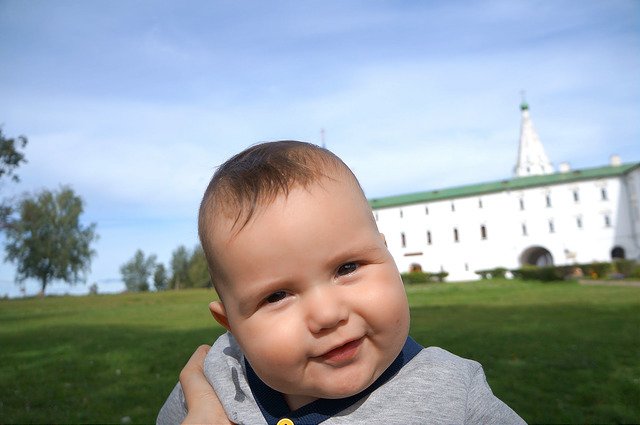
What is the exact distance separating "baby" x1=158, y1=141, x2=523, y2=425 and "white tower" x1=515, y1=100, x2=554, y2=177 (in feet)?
304

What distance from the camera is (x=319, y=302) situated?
4.56 ft

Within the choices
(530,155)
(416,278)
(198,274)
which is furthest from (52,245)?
(530,155)

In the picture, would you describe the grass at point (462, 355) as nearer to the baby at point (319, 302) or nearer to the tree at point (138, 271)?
the baby at point (319, 302)

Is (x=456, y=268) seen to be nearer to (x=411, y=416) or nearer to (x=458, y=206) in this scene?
(x=458, y=206)

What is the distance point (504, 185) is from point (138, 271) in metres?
64.7

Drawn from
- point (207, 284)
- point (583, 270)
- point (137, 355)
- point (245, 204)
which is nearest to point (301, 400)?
point (245, 204)

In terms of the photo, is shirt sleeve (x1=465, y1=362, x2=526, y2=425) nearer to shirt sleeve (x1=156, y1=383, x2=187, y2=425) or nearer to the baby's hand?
the baby's hand

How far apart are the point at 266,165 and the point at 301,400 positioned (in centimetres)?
74

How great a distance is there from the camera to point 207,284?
76312mm

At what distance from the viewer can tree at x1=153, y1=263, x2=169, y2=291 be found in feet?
276

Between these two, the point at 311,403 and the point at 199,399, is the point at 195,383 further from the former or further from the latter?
the point at 311,403

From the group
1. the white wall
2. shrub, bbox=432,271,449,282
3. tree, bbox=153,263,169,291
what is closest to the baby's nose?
shrub, bbox=432,271,449,282

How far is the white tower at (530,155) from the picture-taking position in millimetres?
87875

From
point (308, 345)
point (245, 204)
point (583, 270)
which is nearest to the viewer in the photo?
point (308, 345)
